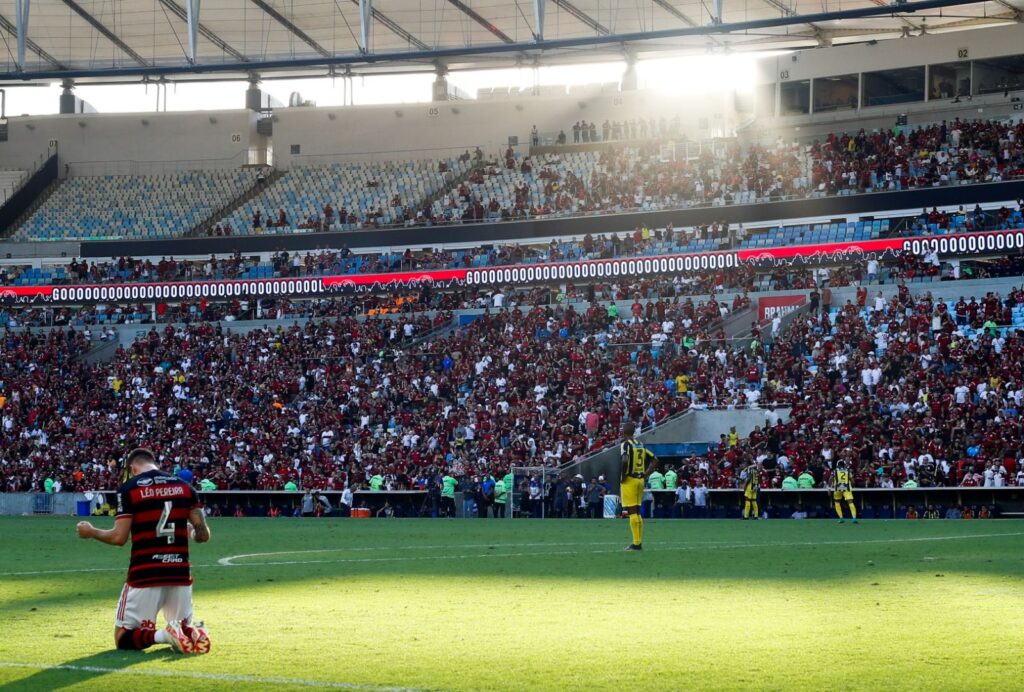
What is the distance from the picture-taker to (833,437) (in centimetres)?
3738

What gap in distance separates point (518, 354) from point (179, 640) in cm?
3883

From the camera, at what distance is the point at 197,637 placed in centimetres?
998

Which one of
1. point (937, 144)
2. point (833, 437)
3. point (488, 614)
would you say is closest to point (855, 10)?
point (937, 144)

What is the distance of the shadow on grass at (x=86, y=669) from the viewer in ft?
28.3

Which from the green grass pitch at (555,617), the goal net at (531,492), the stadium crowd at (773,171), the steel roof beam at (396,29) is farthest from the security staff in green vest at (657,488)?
the steel roof beam at (396,29)

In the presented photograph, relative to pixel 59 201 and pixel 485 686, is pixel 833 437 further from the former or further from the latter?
pixel 59 201

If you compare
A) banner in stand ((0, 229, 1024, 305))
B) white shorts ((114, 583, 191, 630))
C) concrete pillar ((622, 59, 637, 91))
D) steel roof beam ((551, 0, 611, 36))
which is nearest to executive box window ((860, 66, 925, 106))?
steel roof beam ((551, 0, 611, 36))

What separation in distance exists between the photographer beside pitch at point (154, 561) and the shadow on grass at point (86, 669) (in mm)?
152

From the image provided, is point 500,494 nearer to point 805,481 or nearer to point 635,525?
point 805,481

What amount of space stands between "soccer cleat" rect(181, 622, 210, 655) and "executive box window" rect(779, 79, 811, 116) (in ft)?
182

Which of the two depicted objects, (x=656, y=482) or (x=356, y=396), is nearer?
(x=656, y=482)

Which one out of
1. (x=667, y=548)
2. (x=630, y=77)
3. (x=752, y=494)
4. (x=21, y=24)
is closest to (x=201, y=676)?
(x=667, y=548)

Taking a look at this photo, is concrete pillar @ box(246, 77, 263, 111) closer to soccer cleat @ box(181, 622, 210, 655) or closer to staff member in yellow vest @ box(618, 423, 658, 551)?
staff member in yellow vest @ box(618, 423, 658, 551)

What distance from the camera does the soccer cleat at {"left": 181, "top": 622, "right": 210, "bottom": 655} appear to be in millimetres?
9930
